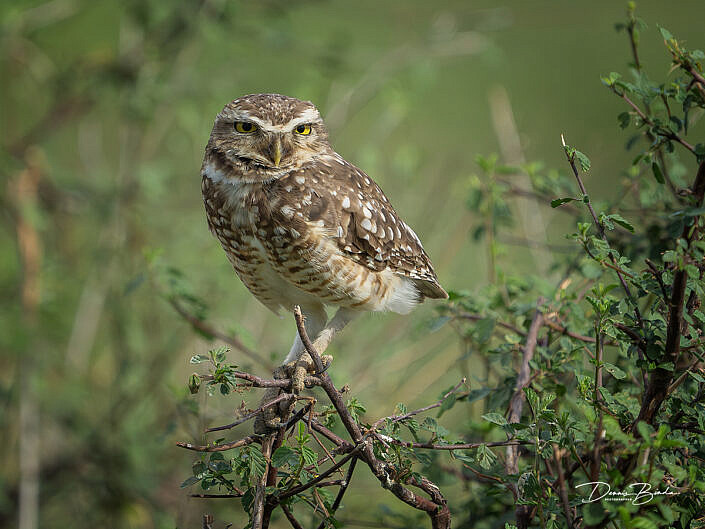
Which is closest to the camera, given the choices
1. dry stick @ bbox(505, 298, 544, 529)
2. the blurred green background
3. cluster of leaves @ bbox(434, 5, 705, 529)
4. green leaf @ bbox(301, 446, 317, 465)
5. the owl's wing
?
cluster of leaves @ bbox(434, 5, 705, 529)

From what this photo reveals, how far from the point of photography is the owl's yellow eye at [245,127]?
251 cm

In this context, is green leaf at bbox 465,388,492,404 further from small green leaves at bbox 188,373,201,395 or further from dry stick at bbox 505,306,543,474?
small green leaves at bbox 188,373,201,395

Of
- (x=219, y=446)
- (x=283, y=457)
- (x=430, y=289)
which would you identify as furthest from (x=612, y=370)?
(x=430, y=289)

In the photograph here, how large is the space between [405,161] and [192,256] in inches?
58.3

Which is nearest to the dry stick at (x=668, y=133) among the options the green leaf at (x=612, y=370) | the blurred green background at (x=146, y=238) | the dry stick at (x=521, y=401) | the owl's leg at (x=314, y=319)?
the green leaf at (x=612, y=370)

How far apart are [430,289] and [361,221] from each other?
542mm

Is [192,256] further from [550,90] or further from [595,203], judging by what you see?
[550,90]

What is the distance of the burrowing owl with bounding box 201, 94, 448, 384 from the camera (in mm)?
2445

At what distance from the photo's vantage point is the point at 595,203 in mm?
2613

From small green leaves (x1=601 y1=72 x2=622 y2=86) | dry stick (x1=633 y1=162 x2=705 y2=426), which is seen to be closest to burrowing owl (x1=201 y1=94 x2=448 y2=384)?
small green leaves (x1=601 y1=72 x2=622 y2=86)

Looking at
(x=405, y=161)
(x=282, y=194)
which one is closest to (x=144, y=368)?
(x=405, y=161)

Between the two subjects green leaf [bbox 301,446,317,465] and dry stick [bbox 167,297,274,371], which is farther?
dry stick [bbox 167,297,274,371]

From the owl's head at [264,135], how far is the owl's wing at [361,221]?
12 cm

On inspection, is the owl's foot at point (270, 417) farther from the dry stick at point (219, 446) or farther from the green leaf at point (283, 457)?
the green leaf at point (283, 457)
